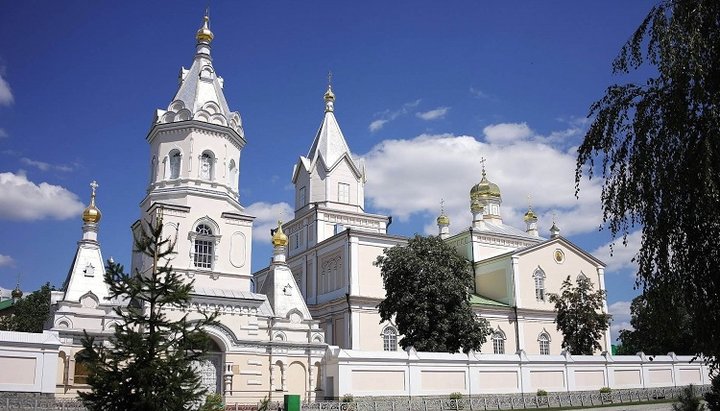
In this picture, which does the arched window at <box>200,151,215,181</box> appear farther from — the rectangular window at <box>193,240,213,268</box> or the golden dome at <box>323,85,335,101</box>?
the golden dome at <box>323,85,335,101</box>

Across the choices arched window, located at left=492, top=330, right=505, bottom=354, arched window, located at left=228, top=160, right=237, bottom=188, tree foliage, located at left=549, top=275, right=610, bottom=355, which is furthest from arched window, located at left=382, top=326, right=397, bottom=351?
arched window, located at left=228, top=160, right=237, bottom=188

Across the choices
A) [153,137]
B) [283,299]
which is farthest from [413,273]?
[153,137]

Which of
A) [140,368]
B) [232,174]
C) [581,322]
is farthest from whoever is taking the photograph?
[581,322]

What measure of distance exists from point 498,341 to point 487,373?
14042 mm

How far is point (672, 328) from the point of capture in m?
12.6

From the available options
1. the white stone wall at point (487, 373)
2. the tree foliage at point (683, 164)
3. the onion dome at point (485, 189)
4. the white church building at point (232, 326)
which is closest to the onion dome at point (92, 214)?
the white church building at point (232, 326)

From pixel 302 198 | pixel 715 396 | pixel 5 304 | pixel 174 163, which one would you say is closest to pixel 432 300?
pixel 174 163

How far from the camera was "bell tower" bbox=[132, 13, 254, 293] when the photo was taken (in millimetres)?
25641

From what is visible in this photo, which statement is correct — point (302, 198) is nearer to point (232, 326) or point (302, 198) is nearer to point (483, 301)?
point (483, 301)

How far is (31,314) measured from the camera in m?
45.8

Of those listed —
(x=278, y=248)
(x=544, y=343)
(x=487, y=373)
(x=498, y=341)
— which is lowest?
(x=487, y=373)

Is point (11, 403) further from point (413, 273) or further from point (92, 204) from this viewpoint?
point (413, 273)

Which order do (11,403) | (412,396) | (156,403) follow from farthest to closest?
(412,396), (11,403), (156,403)

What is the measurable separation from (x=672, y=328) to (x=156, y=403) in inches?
379
